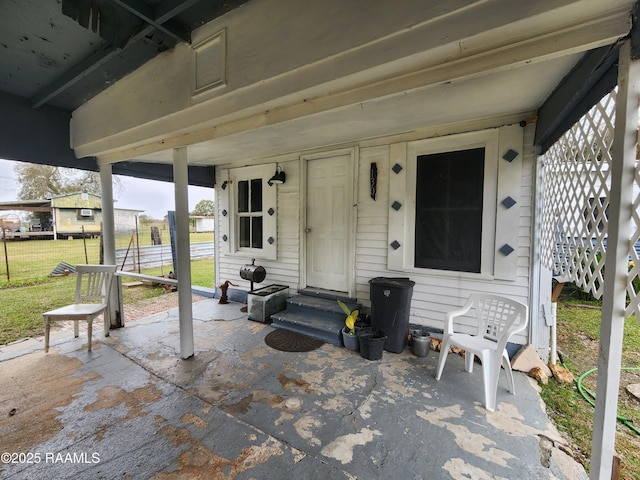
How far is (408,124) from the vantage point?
2863mm

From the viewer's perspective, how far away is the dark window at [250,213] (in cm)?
470

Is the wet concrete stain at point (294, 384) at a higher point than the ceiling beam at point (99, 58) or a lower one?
Answer: lower

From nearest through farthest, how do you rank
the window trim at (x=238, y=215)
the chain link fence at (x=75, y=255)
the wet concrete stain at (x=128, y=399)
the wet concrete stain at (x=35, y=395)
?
the wet concrete stain at (x=35, y=395)
the wet concrete stain at (x=128, y=399)
the window trim at (x=238, y=215)
the chain link fence at (x=75, y=255)

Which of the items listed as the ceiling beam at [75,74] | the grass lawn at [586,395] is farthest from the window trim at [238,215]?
the grass lawn at [586,395]

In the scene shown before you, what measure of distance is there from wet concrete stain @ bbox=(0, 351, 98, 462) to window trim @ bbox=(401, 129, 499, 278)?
3.55 meters

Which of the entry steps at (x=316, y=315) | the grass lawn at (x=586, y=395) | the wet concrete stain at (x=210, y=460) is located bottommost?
the grass lawn at (x=586, y=395)

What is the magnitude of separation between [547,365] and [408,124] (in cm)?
288

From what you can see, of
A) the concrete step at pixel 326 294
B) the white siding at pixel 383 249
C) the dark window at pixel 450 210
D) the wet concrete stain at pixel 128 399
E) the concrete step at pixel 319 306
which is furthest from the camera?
the concrete step at pixel 326 294

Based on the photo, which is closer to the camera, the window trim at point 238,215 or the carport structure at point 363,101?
the carport structure at point 363,101

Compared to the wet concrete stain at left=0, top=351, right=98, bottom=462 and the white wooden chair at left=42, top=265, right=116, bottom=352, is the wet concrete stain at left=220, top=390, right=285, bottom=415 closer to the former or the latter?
the wet concrete stain at left=0, top=351, right=98, bottom=462

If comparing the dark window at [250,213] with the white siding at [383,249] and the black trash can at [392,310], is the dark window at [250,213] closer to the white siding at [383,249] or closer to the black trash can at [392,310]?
the white siding at [383,249]

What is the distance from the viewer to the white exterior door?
3773 mm

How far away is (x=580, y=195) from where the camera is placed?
1.98 meters

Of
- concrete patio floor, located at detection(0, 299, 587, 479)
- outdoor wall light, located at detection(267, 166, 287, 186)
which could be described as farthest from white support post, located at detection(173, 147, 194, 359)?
outdoor wall light, located at detection(267, 166, 287, 186)
